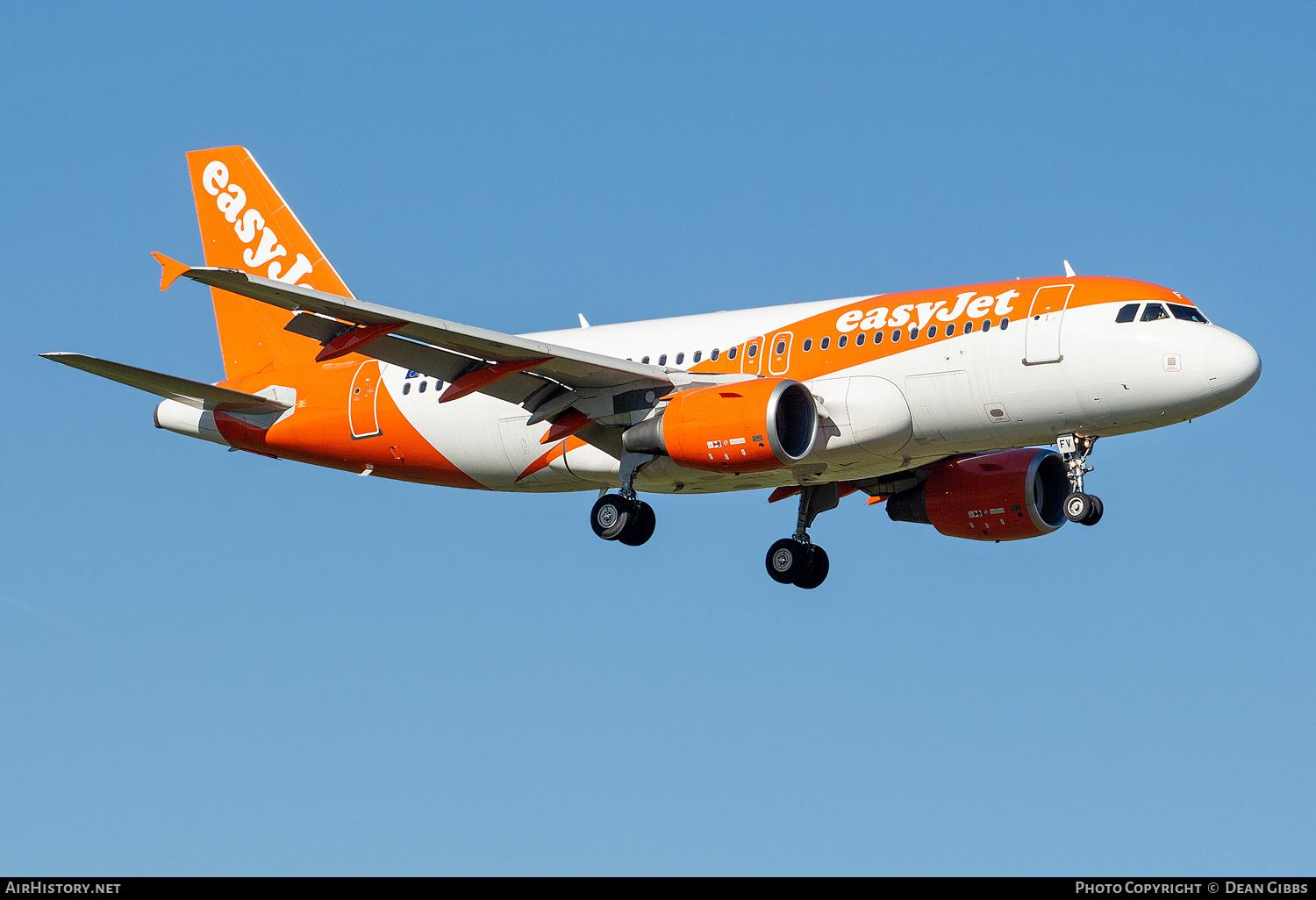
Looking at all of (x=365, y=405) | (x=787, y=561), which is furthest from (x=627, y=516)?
(x=365, y=405)

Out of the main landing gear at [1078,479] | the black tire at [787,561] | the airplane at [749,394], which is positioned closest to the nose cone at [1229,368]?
the airplane at [749,394]

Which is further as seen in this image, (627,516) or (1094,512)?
(627,516)

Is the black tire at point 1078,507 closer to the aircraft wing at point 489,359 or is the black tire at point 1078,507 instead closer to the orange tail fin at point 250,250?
the aircraft wing at point 489,359

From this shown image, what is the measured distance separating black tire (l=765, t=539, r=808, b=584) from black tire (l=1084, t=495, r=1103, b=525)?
27.1 feet

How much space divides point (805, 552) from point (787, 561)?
17.5 inches

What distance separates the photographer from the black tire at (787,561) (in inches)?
1585

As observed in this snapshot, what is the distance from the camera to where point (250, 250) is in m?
44.5

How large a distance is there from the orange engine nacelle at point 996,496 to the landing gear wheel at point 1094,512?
5.63 meters

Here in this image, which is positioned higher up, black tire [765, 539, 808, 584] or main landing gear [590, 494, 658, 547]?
black tire [765, 539, 808, 584]

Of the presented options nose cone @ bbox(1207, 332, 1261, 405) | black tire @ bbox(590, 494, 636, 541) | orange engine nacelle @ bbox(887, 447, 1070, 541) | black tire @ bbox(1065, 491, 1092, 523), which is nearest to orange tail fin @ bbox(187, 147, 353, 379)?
black tire @ bbox(590, 494, 636, 541)

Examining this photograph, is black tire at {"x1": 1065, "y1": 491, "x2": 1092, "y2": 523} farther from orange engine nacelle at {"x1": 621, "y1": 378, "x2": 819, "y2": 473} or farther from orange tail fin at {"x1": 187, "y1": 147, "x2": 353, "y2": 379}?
orange tail fin at {"x1": 187, "y1": 147, "x2": 353, "y2": 379}

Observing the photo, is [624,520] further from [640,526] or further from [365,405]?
[365,405]

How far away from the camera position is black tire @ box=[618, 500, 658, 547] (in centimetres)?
3672
